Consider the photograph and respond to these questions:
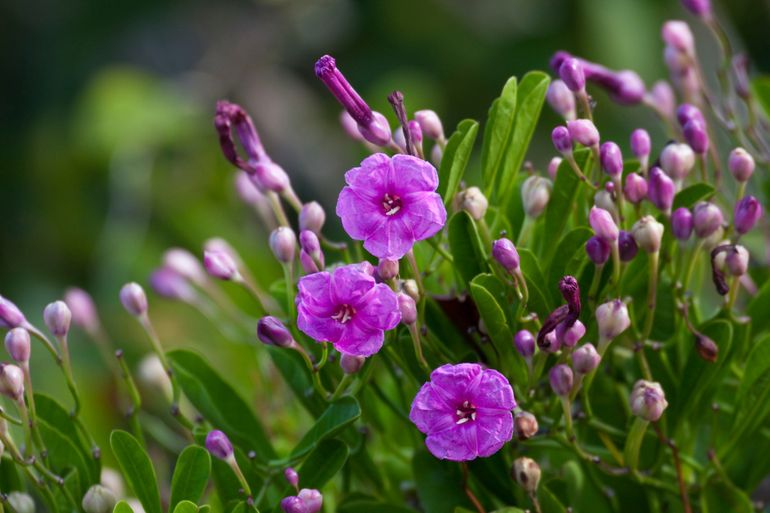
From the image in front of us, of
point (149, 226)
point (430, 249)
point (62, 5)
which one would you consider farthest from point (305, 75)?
point (430, 249)

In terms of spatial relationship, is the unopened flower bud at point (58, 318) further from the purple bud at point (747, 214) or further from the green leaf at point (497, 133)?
the purple bud at point (747, 214)

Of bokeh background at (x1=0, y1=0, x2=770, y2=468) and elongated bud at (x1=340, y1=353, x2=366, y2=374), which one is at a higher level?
elongated bud at (x1=340, y1=353, x2=366, y2=374)

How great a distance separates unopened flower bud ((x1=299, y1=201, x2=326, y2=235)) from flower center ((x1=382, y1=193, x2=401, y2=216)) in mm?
91

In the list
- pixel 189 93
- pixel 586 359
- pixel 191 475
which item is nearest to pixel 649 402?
pixel 586 359

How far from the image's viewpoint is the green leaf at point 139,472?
2.20ft

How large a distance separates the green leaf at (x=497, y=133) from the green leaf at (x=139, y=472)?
10.2 inches

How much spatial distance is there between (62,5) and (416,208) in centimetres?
309

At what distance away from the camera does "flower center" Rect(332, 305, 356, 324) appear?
1.92ft

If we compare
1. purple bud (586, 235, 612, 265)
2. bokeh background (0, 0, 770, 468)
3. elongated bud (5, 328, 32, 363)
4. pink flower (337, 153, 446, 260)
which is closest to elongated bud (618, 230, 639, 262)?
purple bud (586, 235, 612, 265)

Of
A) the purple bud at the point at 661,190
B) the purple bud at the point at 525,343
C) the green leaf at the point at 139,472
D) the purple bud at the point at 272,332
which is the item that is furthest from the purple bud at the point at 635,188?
the green leaf at the point at 139,472

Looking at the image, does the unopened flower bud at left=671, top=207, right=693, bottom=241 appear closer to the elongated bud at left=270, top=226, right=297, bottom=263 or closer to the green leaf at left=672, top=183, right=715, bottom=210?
the green leaf at left=672, top=183, right=715, bottom=210

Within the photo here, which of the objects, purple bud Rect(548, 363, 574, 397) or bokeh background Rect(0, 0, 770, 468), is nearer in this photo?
purple bud Rect(548, 363, 574, 397)

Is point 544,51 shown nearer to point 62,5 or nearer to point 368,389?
point 62,5

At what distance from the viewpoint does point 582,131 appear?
25.7 inches
